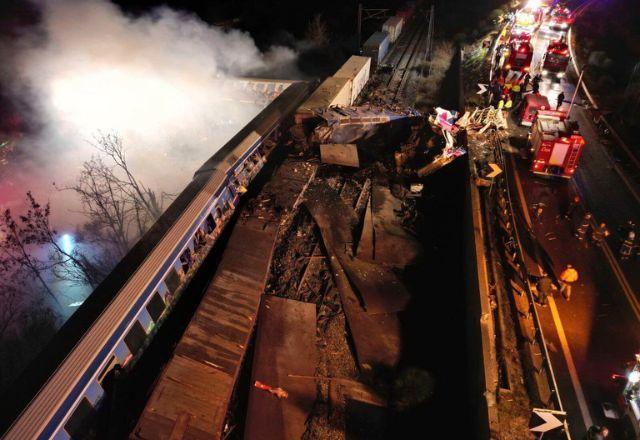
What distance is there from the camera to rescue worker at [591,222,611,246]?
994 centimetres

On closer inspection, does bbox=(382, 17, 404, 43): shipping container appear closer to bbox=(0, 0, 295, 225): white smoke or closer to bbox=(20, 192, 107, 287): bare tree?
bbox=(0, 0, 295, 225): white smoke

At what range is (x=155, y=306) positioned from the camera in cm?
755

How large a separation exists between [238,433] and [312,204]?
6318 millimetres

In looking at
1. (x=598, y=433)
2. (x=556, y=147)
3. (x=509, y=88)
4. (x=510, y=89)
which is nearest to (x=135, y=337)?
(x=598, y=433)

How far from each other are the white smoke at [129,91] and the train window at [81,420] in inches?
791

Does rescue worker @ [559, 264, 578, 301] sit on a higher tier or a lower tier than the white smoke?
lower

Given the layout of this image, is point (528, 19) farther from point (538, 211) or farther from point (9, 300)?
point (9, 300)

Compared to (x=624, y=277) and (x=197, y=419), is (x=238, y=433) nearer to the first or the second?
(x=197, y=419)

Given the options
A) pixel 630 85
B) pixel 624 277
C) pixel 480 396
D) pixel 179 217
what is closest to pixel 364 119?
pixel 179 217

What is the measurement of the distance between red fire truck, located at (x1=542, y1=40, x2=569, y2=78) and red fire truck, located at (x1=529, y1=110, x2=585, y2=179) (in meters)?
9.92

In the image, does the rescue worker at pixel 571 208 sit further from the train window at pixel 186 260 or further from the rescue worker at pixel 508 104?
the train window at pixel 186 260

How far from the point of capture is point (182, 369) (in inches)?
262

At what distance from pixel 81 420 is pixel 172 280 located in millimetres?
2936

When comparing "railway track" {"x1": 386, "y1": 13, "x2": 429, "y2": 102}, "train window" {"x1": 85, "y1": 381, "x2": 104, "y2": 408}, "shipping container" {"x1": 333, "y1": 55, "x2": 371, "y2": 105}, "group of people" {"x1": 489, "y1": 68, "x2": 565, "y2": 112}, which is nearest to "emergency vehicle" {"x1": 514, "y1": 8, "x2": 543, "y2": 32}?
"railway track" {"x1": 386, "y1": 13, "x2": 429, "y2": 102}
